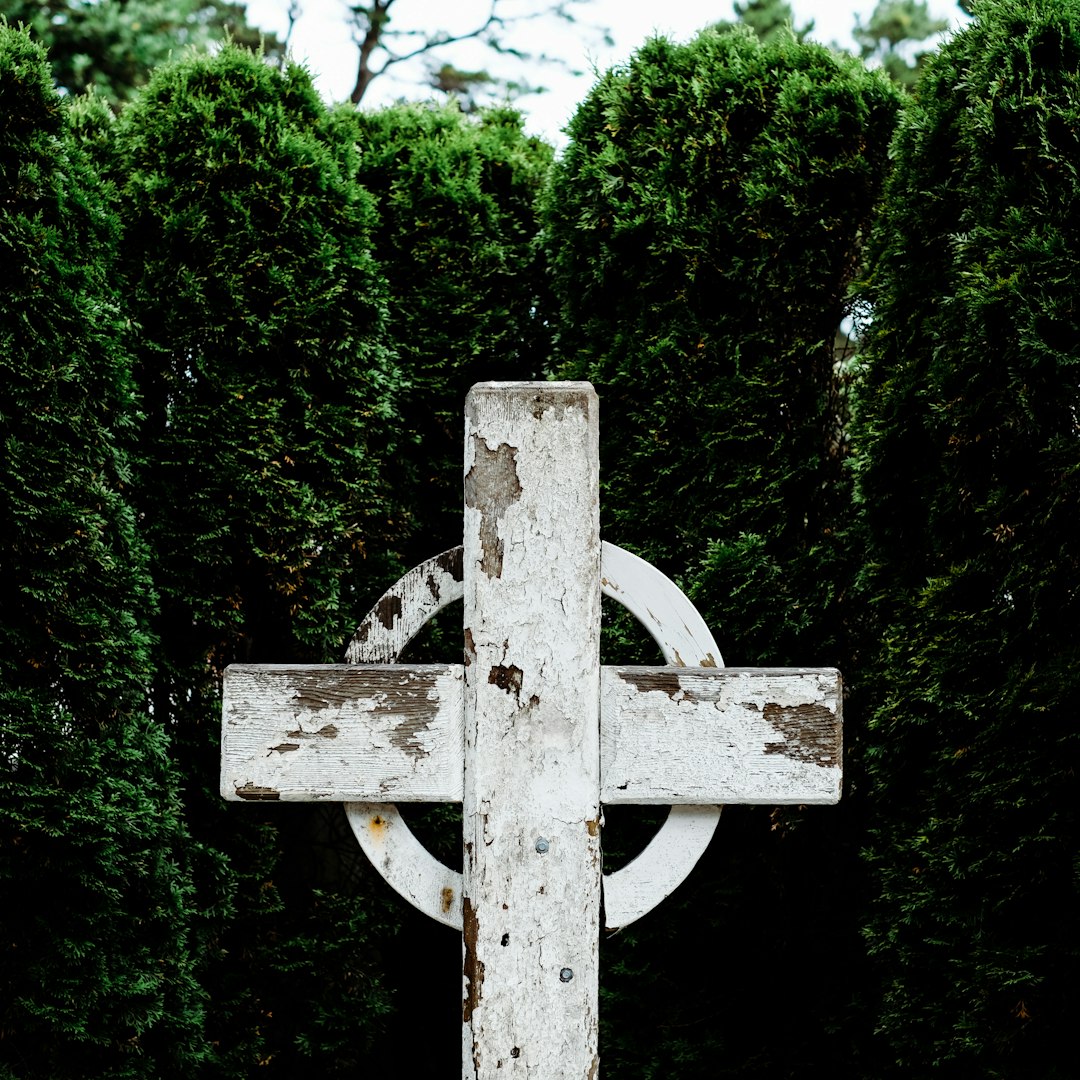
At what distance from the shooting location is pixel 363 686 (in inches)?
58.4

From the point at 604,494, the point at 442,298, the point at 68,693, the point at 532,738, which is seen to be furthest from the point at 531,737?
the point at 442,298

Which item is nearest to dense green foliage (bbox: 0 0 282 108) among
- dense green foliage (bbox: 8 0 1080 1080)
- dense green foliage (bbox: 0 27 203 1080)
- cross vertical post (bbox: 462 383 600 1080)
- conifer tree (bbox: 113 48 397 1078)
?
conifer tree (bbox: 113 48 397 1078)

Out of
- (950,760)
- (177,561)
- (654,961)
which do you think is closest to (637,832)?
(654,961)

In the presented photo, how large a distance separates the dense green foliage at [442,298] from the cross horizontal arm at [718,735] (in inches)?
77.3

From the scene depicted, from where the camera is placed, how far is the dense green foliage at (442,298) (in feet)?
11.1

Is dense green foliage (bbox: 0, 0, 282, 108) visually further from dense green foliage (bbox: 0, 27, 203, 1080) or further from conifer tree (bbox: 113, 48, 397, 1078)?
dense green foliage (bbox: 0, 27, 203, 1080)

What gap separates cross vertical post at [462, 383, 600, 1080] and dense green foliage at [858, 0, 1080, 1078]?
1.34 meters

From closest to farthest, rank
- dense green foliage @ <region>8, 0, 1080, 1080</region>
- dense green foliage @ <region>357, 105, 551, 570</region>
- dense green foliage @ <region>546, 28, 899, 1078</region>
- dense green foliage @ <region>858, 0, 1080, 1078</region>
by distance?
dense green foliage @ <region>858, 0, 1080, 1078</region> < dense green foliage @ <region>8, 0, 1080, 1080</region> < dense green foliage @ <region>546, 28, 899, 1078</region> < dense green foliage @ <region>357, 105, 551, 570</region>

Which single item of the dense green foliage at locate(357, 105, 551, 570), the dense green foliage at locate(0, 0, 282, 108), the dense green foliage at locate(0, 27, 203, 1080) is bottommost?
the dense green foliage at locate(0, 27, 203, 1080)

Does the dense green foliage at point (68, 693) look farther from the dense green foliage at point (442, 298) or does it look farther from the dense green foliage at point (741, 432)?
the dense green foliage at point (741, 432)

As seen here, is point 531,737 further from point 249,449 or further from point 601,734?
point 249,449

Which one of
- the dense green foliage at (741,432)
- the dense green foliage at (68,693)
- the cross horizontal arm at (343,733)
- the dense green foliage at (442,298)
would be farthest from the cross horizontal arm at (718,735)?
the dense green foliage at (442,298)

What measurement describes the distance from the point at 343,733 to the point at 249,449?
1635 mm

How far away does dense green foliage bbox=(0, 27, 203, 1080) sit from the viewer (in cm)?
244
